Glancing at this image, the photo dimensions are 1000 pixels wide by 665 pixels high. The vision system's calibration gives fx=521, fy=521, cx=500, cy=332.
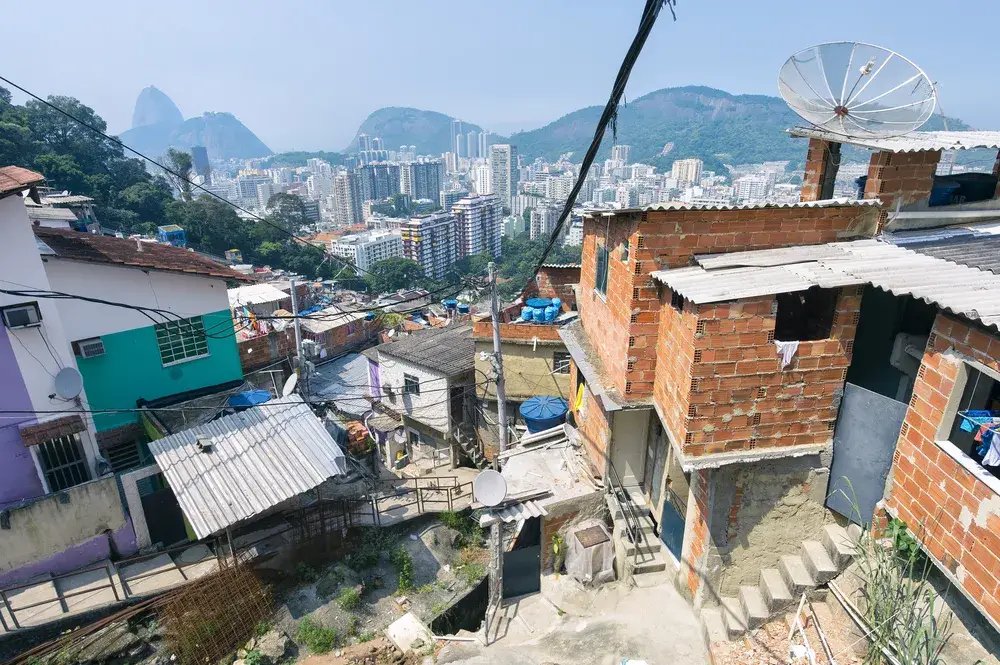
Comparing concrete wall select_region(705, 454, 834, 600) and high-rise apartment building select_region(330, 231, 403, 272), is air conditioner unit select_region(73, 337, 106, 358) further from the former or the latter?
high-rise apartment building select_region(330, 231, 403, 272)

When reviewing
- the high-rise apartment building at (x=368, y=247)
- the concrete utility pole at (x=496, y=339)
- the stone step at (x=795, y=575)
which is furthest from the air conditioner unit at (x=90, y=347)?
the high-rise apartment building at (x=368, y=247)

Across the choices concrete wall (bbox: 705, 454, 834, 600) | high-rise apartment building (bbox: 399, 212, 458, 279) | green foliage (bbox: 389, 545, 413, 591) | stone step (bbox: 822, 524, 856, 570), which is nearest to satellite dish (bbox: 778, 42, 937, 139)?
concrete wall (bbox: 705, 454, 834, 600)

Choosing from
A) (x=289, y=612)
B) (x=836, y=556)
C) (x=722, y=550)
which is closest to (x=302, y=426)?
(x=289, y=612)

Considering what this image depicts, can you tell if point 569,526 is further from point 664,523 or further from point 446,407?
point 446,407

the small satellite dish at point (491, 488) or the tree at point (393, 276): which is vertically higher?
the small satellite dish at point (491, 488)

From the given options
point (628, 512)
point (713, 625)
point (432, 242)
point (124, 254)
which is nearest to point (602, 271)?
point (628, 512)

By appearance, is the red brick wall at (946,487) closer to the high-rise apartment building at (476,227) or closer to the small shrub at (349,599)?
the small shrub at (349,599)
